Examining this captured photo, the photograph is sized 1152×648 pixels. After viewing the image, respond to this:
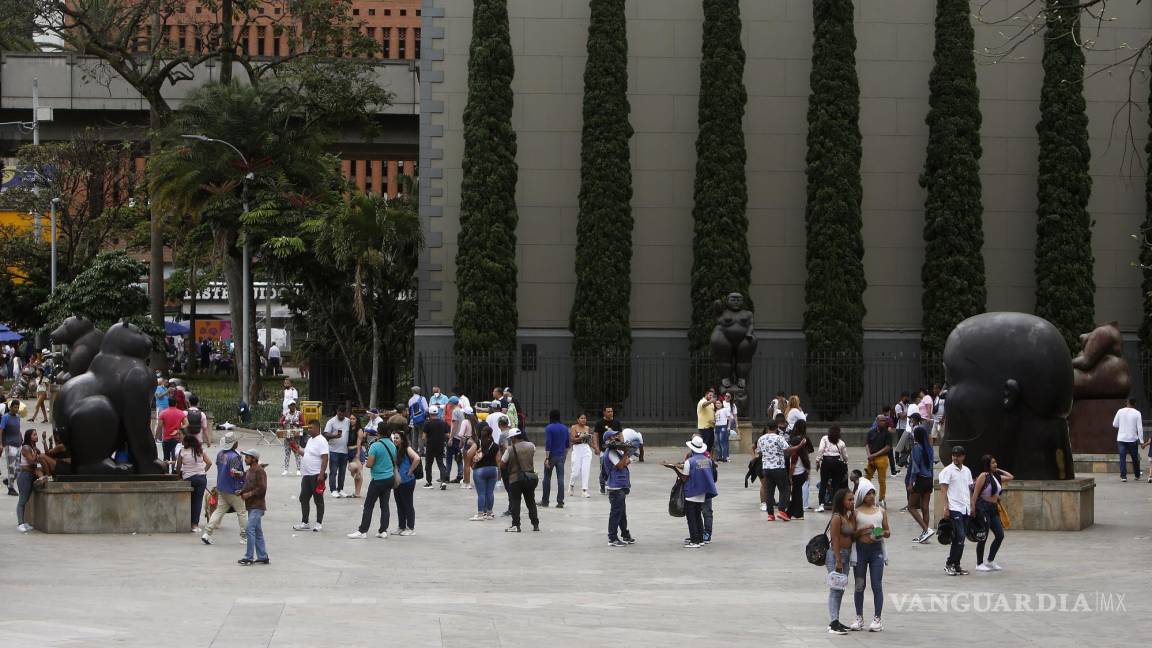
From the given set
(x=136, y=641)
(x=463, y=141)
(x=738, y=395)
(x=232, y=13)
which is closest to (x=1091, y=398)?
(x=738, y=395)

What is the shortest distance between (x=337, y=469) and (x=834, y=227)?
18.4 meters

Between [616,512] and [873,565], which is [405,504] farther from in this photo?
[873,565]

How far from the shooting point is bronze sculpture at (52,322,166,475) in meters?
20.3

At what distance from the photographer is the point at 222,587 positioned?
52.4 feet

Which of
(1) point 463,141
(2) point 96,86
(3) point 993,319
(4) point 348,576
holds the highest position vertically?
(2) point 96,86

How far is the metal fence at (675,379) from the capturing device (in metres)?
39.2

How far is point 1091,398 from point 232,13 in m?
29.2

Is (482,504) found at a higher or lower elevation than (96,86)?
lower

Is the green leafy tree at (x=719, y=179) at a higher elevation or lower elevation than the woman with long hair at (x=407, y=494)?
higher

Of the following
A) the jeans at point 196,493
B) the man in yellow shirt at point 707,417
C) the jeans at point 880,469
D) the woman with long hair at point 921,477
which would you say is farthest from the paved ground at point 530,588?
the man in yellow shirt at point 707,417

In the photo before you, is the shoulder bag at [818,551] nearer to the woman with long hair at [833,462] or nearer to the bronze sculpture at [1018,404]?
the bronze sculpture at [1018,404]

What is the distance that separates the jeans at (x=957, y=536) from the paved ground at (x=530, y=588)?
291mm

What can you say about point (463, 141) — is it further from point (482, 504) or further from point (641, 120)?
point (482, 504)

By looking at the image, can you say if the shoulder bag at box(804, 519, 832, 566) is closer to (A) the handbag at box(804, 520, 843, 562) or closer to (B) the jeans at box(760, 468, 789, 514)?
(A) the handbag at box(804, 520, 843, 562)
